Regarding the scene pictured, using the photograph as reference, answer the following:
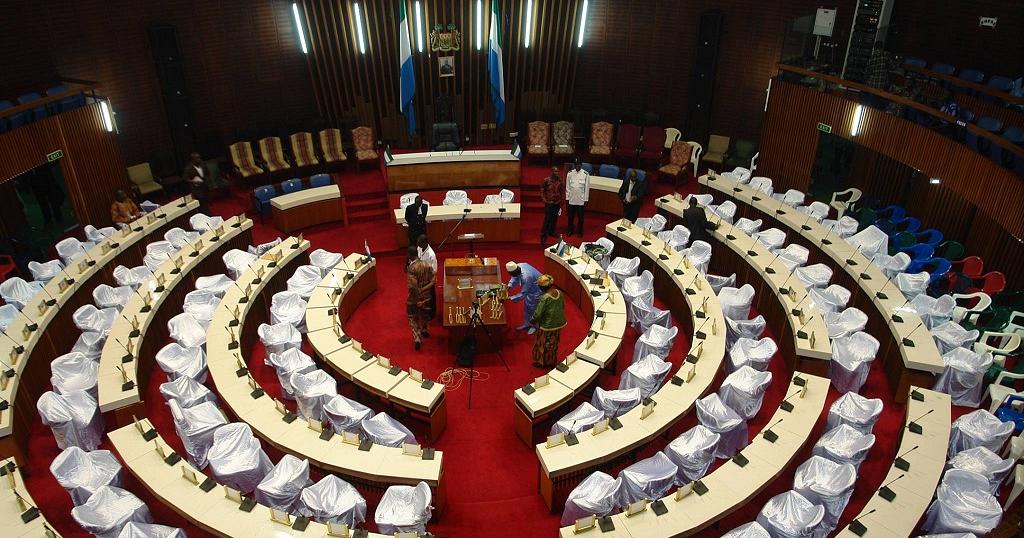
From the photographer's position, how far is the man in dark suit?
1170 cm

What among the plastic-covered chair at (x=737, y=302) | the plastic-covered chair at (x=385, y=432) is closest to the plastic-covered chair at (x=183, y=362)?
the plastic-covered chair at (x=385, y=432)

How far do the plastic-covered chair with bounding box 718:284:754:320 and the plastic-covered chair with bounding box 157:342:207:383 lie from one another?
7463mm

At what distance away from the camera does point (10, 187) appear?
42.8 ft

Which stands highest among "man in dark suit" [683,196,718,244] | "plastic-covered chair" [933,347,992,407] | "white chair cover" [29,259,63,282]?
"man in dark suit" [683,196,718,244]

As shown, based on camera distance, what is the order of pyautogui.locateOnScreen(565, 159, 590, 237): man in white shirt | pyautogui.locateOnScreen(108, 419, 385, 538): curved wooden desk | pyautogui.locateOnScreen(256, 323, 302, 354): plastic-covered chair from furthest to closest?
1. pyautogui.locateOnScreen(565, 159, 590, 237): man in white shirt
2. pyautogui.locateOnScreen(256, 323, 302, 354): plastic-covered chair
3. pyautogui.locateOnScreen(108, 419, 385, 538): curved wooden desk

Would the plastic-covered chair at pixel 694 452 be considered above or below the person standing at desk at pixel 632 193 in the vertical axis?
below

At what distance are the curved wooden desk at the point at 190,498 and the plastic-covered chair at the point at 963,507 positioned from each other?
544 cm

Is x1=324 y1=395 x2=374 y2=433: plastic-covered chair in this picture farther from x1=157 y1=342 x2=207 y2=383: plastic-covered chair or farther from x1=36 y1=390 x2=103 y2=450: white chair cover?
x1=36 y1=390 x2=103 y2=450: white chair cover

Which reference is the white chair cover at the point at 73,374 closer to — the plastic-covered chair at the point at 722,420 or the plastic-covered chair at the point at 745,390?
the plastic-covered chair at the point at 722,420

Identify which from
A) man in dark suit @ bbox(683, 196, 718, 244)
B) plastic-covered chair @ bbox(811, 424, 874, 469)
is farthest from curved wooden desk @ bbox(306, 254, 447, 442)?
man in dark suit @ bbox(683, 196, 718, 244)

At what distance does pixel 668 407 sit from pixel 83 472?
6399mm

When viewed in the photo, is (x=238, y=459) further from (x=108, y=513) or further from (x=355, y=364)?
(x=355, y=364)

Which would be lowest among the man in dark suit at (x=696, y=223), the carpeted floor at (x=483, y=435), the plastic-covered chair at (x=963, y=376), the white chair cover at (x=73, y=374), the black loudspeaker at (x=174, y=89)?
the carpeted floor at (x=483, y=435)

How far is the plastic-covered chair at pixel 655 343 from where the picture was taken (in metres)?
9.20
